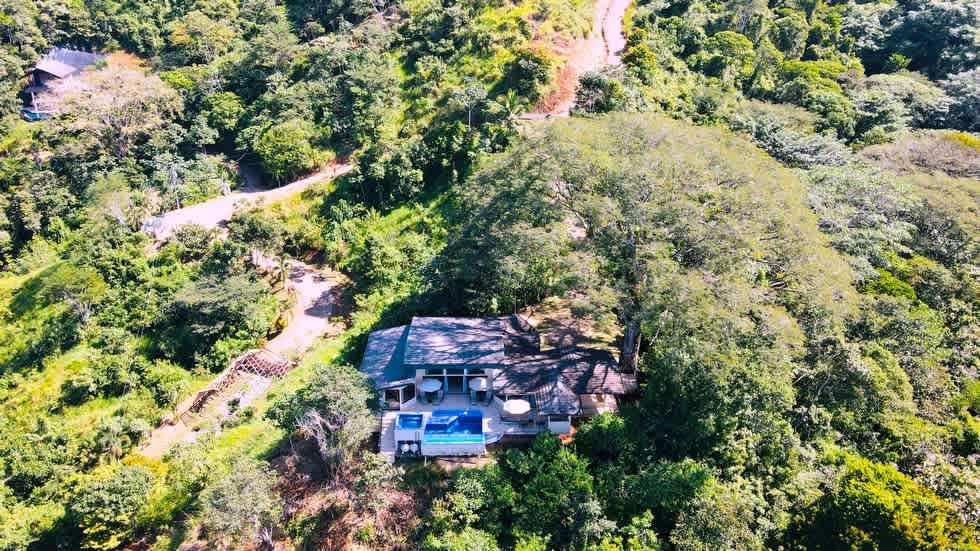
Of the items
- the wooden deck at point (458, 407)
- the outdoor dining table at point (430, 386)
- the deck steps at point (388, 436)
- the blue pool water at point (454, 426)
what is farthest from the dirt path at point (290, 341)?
the blue pool water at point (454, 426)

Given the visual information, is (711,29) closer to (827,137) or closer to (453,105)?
(827,137)

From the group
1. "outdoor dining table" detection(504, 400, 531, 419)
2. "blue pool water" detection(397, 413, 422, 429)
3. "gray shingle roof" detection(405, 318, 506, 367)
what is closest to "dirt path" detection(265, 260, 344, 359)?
"gray shingle roof" detection(405, 318, 506, 367)

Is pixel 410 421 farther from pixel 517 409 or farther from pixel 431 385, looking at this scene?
pixel 517 409

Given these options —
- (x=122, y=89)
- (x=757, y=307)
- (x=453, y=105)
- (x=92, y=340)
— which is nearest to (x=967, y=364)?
(x=757, y=307)

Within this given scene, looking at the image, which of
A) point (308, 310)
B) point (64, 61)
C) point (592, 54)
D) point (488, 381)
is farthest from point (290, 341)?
point (64, 61)

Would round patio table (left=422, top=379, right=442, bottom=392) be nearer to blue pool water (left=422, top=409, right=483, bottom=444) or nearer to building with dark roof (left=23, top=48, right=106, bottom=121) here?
blue pool water (left=422, top=409, right=483, bottom=444)

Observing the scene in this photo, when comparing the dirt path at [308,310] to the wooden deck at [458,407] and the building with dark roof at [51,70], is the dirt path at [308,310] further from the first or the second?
the building with dark roof at [51,70]
